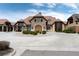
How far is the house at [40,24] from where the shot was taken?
5.56 metres

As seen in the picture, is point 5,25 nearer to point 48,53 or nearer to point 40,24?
point 40,24

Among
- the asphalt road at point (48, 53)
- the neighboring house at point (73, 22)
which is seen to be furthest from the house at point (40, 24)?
the asphalt road at point (48, 53)

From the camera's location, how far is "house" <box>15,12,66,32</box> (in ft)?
18.2

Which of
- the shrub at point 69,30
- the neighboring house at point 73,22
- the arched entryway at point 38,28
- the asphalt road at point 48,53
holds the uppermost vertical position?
the neighboring house at point 73,22

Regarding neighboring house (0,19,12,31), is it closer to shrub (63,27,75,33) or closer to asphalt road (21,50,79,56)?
asphalt road (21,50,79,56)

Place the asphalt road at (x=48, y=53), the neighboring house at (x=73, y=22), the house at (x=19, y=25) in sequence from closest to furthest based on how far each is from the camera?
the asphalt road at (x=48, y=53), the neighboring house at (x=73, y=22), the house at (x=19, y=25)

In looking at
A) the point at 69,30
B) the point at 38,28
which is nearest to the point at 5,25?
the point at 38,28

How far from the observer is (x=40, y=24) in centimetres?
572

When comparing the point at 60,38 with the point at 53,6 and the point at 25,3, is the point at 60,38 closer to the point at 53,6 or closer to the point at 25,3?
the point at 53,6

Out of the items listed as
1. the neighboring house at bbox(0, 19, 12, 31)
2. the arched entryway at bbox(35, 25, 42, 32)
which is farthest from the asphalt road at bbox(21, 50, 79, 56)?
the neighboring house at bbox(0, 19, 12, 31)

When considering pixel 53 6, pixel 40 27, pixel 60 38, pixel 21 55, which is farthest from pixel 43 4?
pixel 21 55

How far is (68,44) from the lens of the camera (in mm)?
5449

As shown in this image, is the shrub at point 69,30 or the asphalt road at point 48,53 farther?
the shrub at point 69,30

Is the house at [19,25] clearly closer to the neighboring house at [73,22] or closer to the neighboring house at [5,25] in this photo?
the neighboring house at [5,25]
